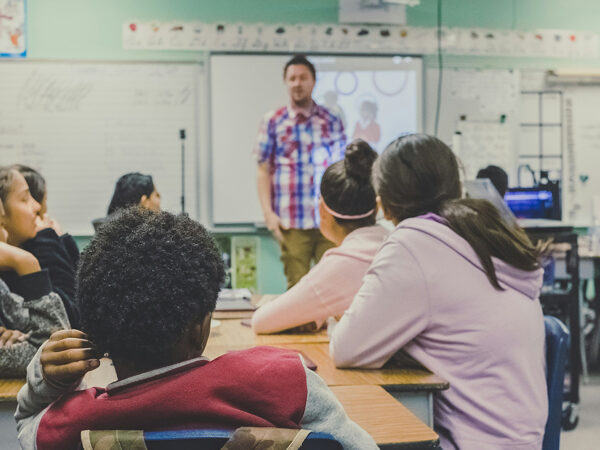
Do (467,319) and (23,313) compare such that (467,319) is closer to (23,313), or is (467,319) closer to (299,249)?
(23,313)

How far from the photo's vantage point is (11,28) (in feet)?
14.7

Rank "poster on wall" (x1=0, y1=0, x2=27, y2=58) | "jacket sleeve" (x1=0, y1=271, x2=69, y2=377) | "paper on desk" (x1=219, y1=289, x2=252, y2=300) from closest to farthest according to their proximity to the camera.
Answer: "jacket sleeve" (x1=0, y1=271, x2=69, y2=377), "paper on desk" (x1=219, y1=289, x2=252, y2=300), "poster on wall" (x1=0, y1=0, x2=27, y2=58)

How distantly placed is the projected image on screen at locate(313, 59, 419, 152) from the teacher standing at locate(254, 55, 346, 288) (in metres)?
0.73

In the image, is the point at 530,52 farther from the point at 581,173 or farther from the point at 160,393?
the point at 160,393

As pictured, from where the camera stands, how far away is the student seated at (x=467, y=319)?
4.83 ft

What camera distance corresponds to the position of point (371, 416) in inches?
48.1

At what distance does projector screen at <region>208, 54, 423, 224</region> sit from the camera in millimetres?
4668

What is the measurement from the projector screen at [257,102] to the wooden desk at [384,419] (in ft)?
11.1

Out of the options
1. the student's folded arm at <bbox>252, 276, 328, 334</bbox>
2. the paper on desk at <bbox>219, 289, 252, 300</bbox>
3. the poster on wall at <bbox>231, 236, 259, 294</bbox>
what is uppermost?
the student's folded arm at <bbox>252, 276, 328, 334</bbox>

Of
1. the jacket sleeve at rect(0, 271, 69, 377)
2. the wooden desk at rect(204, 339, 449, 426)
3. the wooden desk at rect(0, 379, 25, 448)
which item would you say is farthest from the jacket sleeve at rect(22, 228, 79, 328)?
the wooden desk at rect(204, 339, 449, 426)

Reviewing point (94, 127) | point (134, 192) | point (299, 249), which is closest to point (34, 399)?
point (134, 192)

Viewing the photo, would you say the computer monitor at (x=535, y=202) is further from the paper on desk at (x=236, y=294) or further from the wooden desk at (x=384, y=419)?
the wooden desk at (x=384, y=419)

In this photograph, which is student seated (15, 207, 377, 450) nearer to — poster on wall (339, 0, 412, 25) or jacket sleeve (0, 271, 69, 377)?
jacket sleeve (0, 271, 69, 377)

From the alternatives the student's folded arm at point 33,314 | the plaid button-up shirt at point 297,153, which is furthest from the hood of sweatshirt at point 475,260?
the plaid button-up shirt at point 297,153
